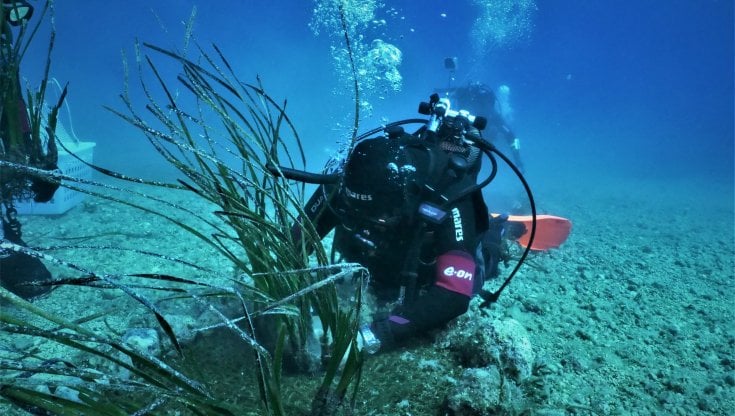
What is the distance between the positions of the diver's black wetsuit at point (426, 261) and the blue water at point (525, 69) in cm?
1274

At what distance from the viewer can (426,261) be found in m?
3.46

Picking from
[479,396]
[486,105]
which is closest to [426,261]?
[479,396]

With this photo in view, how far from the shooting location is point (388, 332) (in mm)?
2660

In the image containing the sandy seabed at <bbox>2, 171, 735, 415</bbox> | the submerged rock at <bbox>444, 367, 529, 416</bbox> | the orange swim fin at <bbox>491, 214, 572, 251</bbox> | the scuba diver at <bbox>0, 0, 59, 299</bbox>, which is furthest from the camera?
the orange swim fin at <bbox>491, 214, 572, 251</bbox>

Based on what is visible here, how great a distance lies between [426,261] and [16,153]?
3754 mm

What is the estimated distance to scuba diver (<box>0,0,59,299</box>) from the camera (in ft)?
9.73

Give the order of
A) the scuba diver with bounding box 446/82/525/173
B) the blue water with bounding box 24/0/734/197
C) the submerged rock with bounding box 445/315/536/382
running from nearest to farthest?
the submerged rock with bounding box 445/315/536/382
the scuba diver with bounding box 446/82/525/173
the blue water with bounding box 24/0/734/197

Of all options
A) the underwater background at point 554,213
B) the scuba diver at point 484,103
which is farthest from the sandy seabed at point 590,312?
the scuba diver at point 484,103

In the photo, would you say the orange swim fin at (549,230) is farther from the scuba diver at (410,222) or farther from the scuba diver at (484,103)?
the scuba diver at (484,103)

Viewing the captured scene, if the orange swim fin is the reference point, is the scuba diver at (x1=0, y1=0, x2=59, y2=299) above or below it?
above

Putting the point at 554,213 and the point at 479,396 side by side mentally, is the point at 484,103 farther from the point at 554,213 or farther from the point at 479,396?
the point at 479,396

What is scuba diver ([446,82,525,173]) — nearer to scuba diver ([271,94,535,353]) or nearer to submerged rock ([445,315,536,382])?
scuba diver ([271,94,535,353])

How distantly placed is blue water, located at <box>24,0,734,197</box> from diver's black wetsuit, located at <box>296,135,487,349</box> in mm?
12743

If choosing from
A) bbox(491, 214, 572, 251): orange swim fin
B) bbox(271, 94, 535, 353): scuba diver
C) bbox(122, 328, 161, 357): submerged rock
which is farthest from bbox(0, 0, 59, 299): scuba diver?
bbox(491, 214, 572, 251): orange swim fin
